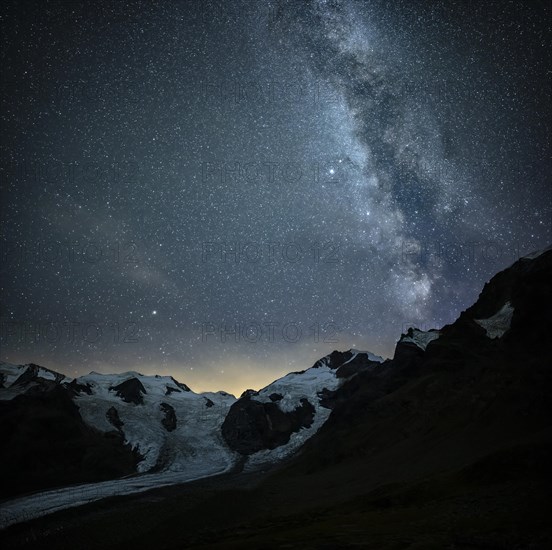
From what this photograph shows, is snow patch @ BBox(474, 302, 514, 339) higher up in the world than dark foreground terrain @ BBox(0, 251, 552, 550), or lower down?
higher up

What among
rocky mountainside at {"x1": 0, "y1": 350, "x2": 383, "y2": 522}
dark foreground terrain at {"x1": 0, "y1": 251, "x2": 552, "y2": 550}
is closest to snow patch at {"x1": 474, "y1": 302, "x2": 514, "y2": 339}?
dark foreground terrain at {"x1": 0, "y1": 251, "x2": 552, "y2": 550}

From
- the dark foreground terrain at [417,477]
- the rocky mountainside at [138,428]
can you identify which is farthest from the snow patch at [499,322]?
the rocky mountainside at [138,428]

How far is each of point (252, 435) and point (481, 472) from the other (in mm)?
98592

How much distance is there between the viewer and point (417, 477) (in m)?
30.9

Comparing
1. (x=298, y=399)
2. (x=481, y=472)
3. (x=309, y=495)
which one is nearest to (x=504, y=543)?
(x=481, y=472)

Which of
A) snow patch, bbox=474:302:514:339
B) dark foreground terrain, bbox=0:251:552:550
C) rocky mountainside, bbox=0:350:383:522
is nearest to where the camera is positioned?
dark foreground terrain, bbox=0:251:552:550

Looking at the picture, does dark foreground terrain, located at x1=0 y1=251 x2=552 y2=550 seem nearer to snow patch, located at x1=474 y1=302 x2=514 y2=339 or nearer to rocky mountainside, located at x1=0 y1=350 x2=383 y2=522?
snow patch, located at x1=474 y1=302 x2=514 y2=339

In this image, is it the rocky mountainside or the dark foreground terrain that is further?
the rocky mountainside

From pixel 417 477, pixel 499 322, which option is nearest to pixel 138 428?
pixel 499 322

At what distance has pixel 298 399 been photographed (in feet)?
422

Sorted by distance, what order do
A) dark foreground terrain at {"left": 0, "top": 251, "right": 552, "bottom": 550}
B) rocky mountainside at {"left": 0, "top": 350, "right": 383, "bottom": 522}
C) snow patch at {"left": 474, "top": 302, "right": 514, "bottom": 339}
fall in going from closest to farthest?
1. dark foreground terrain at {"left": 0, "top": 251, "right": 552, "bottom": 550}
2. snow patch at {"left": 474, "top": 302, "right": 514, "bottom": 339}
3. rocky mountainside at {"left": 0, "top": 350, "right": 383, "bottom": 522}

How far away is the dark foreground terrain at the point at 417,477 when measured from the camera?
16.0 m

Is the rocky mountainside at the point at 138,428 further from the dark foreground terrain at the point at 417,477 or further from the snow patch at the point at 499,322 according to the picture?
the snow patch at the point at 499,322

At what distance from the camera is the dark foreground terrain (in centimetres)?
1603
